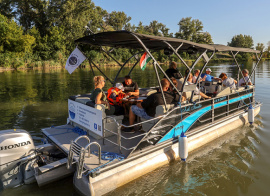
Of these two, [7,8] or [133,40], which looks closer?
[133,40]

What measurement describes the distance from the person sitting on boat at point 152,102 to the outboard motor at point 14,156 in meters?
2.42

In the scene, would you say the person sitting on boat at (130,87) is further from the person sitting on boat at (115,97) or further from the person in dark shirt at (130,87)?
the person sitting on boat at (115,97)

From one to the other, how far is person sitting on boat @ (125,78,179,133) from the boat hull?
3.05 feet

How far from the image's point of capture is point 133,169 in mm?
4457

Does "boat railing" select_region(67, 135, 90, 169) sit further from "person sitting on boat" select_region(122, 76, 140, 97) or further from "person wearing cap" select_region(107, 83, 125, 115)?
"person sitting on boat" select_region(122, 76, 140, 97)

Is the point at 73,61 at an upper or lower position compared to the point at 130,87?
upper

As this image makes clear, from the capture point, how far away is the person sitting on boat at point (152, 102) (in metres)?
5.24

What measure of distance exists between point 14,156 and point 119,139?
1.96 metres

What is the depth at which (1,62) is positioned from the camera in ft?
106

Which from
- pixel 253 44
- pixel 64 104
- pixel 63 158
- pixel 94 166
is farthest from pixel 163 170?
pixel 253 44

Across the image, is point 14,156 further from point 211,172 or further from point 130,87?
point 211,172

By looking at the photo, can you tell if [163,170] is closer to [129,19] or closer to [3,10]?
[3,10]

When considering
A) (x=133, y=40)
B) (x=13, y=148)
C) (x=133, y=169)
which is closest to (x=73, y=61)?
(x=133, y=40)

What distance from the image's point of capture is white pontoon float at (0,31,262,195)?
4.06 meters
